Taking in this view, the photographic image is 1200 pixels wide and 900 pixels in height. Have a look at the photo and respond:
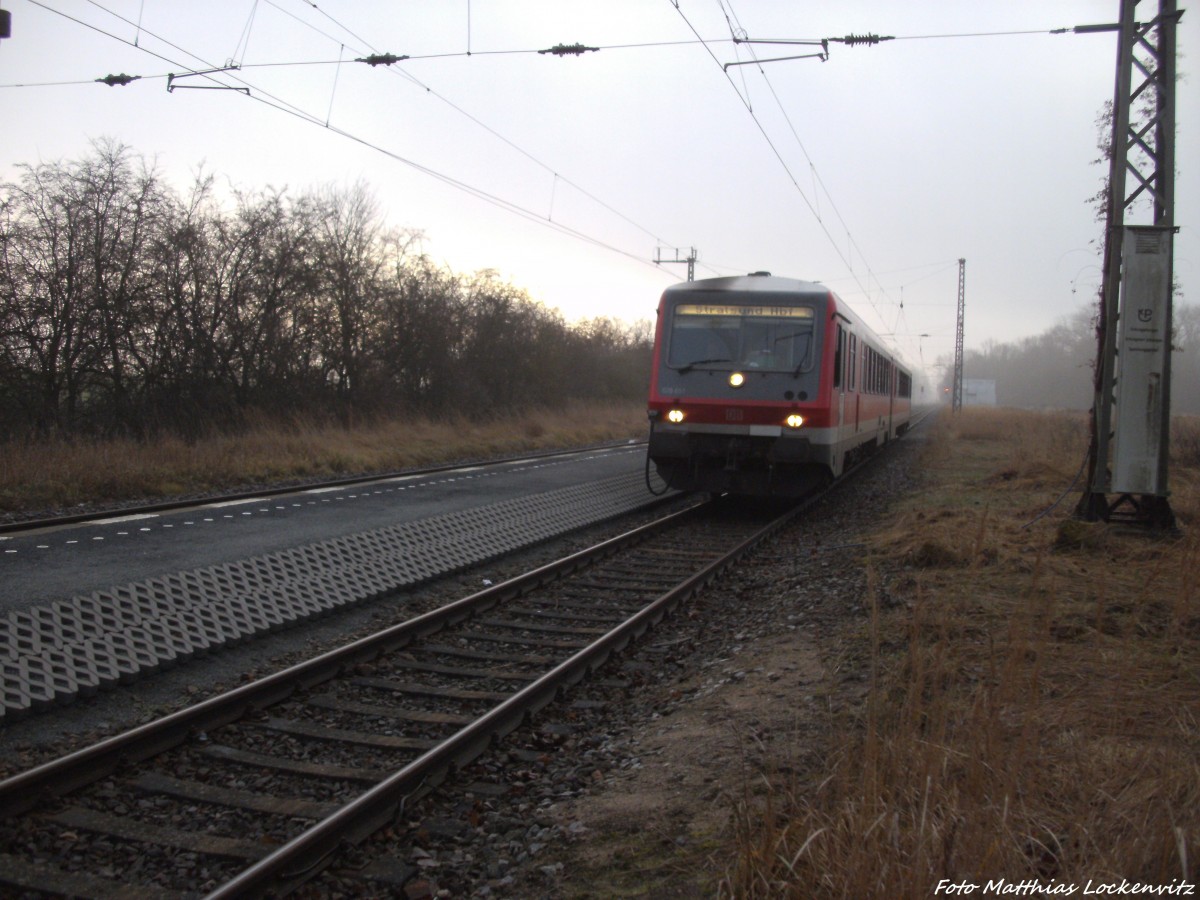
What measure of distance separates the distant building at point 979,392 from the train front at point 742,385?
68.6 metres

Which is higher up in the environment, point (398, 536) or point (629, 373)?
point (629, 373)

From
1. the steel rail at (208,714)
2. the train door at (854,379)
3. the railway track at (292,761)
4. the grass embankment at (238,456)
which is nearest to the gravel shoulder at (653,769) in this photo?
the railway track at (292,761)

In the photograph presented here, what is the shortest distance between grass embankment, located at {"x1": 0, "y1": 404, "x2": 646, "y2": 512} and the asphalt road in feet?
7.35

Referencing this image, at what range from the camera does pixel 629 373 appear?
5112 centimetres

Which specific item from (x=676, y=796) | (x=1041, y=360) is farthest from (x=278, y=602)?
(x=1041, y=360)

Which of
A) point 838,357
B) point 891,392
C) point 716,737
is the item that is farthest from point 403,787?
point 891,392

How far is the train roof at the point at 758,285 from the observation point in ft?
43.0

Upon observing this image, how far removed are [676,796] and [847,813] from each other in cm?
128

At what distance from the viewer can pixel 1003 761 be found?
→ 11.5ft

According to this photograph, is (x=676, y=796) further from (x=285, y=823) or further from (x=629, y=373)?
(x=629, y=373)

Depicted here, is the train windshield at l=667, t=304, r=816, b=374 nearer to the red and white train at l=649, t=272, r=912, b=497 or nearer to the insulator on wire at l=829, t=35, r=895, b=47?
the red and white train at l=649, t=272, r=912, b=497

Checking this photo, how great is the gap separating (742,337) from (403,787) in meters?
9.83

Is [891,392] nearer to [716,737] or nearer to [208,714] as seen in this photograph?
[716,737]

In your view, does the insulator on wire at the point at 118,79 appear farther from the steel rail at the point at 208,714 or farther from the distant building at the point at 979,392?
the distant building at the point at 979,392
